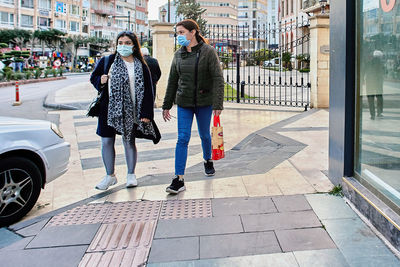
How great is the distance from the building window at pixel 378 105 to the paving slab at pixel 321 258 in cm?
61

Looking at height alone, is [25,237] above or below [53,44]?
below

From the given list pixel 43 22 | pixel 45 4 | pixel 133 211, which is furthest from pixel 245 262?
pixel 45 4

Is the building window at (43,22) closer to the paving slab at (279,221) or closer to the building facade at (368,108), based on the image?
the building facade at (368,108)

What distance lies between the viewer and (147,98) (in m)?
4.96

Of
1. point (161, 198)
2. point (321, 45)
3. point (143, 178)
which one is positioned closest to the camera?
point (161, 198)

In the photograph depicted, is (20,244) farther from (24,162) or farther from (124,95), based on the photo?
(124,95)

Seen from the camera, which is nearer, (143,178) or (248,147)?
(143,178)

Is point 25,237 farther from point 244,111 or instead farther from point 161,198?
point 244,111

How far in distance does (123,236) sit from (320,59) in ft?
30.9

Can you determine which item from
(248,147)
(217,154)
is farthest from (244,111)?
(217,154)

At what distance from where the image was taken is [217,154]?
5391 millimetres

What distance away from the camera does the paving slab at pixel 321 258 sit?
3.16 metres

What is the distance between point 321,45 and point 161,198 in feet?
27.9

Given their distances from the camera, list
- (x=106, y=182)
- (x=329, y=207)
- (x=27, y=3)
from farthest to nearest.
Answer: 1. (x=27, y=3)
2. (x=106, y=182)
3. (x=329, y=207)
